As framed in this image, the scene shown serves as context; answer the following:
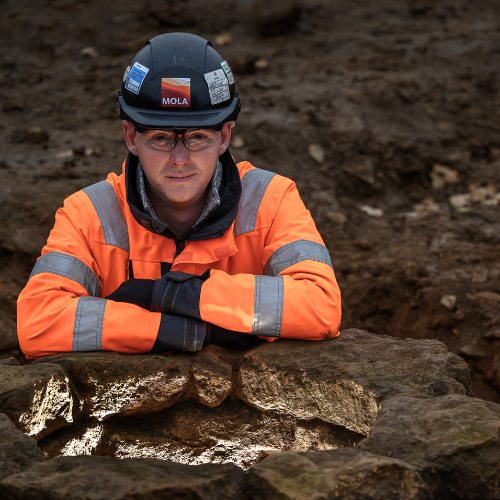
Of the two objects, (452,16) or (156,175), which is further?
(452,16)

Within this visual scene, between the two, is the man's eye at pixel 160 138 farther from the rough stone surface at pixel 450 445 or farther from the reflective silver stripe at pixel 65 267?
the rough stone surface at pixel 450 445

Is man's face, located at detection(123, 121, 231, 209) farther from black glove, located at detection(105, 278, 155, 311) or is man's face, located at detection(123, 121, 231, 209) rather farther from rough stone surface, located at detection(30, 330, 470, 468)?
rough stone surface, located at detection(30, 330, 470, 468)

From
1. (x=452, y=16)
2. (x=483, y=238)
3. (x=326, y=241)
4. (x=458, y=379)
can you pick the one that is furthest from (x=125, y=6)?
(x=458, y=379)

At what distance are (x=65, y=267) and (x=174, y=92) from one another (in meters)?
0.85

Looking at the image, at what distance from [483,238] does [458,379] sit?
287cm

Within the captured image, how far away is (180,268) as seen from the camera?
2.90 m

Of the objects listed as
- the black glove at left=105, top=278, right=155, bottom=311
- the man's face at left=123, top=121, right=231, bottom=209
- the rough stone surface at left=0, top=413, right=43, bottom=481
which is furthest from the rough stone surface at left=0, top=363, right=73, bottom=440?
the man's face at left=123, top=121, right=231, bottom=209

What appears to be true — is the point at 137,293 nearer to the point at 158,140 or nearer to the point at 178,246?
the point at 178,246

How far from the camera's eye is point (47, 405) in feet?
8.11

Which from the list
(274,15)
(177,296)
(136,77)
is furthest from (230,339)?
(274,15)

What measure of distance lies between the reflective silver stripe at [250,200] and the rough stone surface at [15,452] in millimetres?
1286

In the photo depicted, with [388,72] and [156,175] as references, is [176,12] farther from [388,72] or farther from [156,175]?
[156,175]

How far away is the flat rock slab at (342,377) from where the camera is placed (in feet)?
8.27

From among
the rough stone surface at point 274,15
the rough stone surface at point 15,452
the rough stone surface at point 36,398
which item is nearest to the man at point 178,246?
the rough stone surface at point 36,398
